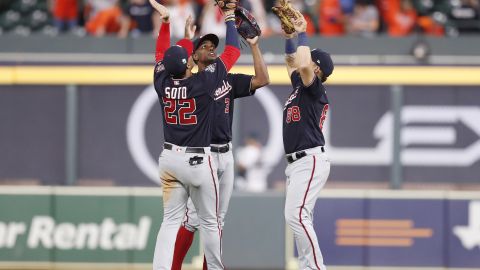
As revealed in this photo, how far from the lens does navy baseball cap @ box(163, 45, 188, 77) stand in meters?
7.70

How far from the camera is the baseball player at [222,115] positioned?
817cm

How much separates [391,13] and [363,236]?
3700 millimetres

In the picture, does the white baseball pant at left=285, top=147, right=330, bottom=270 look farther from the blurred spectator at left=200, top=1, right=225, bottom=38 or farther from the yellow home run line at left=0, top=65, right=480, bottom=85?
the blurred spectator at left=200, top=1, right=225, bottom=38

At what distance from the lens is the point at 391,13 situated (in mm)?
13789

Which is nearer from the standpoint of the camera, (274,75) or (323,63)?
(323,63)

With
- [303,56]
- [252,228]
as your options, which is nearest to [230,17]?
[303,56]

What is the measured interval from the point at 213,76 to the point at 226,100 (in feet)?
1.36

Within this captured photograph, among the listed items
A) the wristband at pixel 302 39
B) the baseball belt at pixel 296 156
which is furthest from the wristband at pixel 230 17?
the baseball belt at pixel 296 156

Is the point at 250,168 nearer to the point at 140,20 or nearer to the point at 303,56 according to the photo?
the point at 140,20

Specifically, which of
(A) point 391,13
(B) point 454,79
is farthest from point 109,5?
(B) point 454,79

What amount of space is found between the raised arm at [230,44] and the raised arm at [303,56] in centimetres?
55

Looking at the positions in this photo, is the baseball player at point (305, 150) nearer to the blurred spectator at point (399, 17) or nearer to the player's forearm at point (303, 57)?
the player's forearm at point (303, 57)

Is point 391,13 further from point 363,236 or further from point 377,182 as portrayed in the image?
point 363,236

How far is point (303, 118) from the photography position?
8148mm
